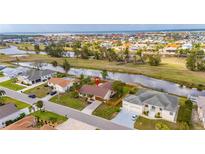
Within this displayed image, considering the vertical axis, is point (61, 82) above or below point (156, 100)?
above

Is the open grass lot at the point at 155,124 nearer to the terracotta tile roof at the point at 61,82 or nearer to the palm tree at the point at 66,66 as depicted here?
the terracotta tile roof at the point at 61,82

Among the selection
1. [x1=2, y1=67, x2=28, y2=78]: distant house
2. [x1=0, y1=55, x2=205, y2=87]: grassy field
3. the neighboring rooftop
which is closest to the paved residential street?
the neighboring rooftop

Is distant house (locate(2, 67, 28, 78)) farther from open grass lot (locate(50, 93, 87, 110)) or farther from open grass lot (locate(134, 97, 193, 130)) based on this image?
open grass lot (locate(134, 97, 193, 130))

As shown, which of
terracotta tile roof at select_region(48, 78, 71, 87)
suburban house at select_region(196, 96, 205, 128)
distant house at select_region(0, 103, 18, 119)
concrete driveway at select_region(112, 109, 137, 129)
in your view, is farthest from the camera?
terracotta tile roof at select_region(48, 78, 71, 87)

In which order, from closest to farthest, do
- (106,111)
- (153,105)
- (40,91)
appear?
1. (153,105)
2. (106,111)
3. (40,91)

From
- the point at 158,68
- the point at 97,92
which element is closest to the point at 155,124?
the point at 97,92

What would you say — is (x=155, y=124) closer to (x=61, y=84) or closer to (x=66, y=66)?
(x=61, y=84)
